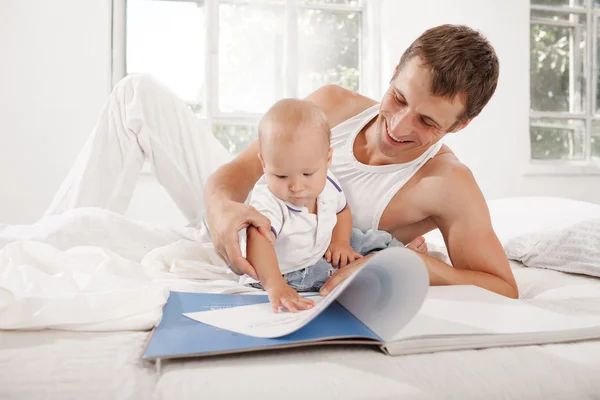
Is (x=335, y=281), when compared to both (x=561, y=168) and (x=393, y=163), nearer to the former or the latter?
(x=393, y=163)

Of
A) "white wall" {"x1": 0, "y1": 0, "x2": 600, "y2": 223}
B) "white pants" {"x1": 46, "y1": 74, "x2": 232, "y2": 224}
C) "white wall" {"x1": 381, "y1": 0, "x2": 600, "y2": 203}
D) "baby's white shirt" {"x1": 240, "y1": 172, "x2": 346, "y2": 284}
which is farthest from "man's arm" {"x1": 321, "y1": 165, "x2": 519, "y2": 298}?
"white wall" {"x1": 381, "y1": 0, "x2": 600, "y2": 203}

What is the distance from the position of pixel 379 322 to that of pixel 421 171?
2.35ft

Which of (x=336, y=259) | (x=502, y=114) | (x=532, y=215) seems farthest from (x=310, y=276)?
(x=502, y=114)

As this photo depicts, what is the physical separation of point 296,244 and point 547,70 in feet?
13.6

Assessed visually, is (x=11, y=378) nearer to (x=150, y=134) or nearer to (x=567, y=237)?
(x=150, y=134)

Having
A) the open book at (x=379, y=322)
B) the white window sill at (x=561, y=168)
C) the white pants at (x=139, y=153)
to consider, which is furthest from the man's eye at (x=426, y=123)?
the white window sill at (x=561, y=168)

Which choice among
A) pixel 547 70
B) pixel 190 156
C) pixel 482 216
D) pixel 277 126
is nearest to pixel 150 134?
pixel 190 156

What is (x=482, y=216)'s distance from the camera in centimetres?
129

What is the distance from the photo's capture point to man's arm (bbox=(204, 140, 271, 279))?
39.5 inches

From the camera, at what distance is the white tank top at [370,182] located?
1.38 metres

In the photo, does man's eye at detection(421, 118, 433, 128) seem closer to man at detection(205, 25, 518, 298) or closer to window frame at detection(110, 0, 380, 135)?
man at detection(205, 25, 518, 298)

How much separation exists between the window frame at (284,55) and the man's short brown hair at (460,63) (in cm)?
273

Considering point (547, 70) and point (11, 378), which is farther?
point (547, 70)

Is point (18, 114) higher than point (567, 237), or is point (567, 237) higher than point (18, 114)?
point (18, 114)
